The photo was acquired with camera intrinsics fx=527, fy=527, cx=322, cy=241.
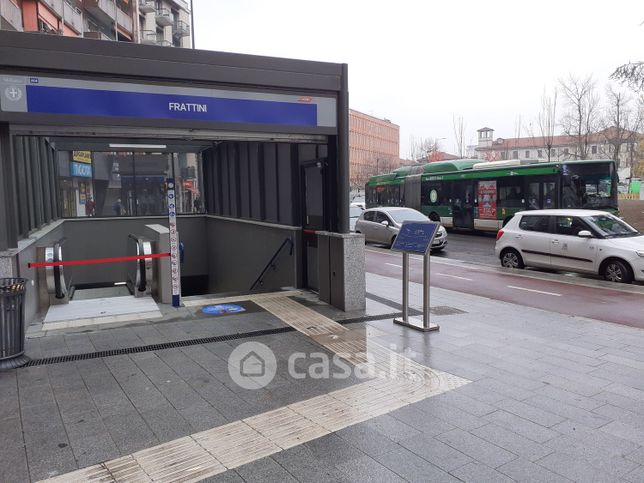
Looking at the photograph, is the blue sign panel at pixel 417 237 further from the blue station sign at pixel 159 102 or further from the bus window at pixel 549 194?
the bus window at pixel 549 194

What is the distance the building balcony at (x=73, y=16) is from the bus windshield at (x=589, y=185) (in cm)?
2807

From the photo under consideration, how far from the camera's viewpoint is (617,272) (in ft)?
37.3

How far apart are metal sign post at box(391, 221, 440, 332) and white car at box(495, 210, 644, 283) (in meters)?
6.19

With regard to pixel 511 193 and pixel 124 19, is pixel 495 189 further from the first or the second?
pixel 124 19

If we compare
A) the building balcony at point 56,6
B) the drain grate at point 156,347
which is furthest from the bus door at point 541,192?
the building balcony at point 56,6

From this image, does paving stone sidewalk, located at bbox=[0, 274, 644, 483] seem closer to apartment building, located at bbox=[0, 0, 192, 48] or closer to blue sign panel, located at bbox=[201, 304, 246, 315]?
blue sign panel, located at bbox=[201, 304, 246, 315]

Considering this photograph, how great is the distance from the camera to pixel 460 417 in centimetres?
441

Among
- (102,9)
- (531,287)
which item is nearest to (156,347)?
(531,287)

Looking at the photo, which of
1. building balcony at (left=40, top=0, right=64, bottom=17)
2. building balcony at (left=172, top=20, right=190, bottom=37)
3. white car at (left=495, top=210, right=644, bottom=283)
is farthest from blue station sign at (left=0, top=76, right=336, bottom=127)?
building balcony at (left=172, top=20, right=190, bottom=37)

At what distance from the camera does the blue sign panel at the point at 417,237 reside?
6910 mm

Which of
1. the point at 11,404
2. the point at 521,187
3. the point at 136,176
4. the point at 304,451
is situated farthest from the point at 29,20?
the point at 304,451

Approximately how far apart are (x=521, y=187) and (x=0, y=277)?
63.5ft

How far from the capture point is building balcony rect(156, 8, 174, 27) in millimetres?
55906

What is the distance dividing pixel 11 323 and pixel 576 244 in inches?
444
